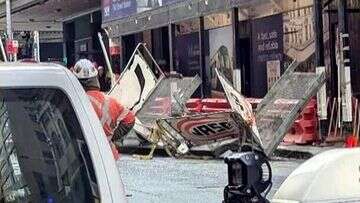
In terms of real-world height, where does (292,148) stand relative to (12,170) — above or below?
below

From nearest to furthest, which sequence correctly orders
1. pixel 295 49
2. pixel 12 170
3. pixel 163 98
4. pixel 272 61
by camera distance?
pixel 12 170 → pixel 163 98 → pixel 295 49 → pixel 272 61

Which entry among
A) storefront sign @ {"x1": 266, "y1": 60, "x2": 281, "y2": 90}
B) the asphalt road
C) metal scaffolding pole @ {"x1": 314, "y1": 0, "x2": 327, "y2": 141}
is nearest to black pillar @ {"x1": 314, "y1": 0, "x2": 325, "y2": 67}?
metal scaffolding pole @ {"x1": 314, "y1": 0, "x2": 327, "y2": 141}

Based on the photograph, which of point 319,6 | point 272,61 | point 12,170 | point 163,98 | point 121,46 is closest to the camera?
point 12,170

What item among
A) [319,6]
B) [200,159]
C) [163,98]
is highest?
[319,6]

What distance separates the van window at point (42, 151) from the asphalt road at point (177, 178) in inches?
250

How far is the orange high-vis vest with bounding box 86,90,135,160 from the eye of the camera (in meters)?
6.99

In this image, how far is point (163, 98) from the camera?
60.1 feet

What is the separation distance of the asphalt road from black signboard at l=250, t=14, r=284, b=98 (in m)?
6.21

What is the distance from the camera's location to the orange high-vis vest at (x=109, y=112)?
6.99 meters

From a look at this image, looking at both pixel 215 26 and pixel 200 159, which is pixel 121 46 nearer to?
pixel 215 26

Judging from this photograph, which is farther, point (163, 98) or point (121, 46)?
point (121, 46)

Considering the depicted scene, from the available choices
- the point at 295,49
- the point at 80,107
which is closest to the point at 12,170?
the point at 80,107

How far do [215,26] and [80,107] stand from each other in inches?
859

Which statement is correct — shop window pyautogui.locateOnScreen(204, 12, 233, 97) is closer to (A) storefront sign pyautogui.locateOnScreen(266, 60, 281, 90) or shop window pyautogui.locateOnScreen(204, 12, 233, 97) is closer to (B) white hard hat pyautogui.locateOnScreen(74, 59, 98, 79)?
(A) storefront sign pyautogui.locateOnScreen(266, 60, 281, 90)
